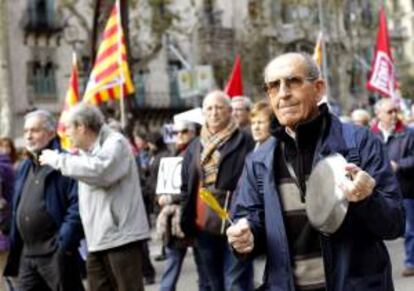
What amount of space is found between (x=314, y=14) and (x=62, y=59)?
45.3 feet

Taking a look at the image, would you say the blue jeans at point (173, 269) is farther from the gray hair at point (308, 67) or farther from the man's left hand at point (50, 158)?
the gray hair at point (308, 67)

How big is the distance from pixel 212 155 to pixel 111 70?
7175 mm

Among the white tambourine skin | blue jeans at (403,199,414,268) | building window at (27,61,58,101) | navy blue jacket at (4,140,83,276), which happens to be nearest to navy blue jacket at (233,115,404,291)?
the white tambourine skin

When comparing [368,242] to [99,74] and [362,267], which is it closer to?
[362,267]

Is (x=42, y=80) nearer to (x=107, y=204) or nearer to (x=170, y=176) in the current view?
(x=170, y=176)

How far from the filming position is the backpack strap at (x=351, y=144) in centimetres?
343

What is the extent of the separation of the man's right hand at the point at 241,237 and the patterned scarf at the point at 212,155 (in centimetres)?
351

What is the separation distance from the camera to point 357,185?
3.03 m

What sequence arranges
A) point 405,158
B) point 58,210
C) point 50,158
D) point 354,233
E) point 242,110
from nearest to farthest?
point 354,233 → point 50,158 → point 58,210 → point 242,110 → point 405,158

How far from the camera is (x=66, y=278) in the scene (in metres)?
6.43

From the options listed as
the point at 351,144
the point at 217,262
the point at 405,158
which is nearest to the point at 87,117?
the point at 217,262

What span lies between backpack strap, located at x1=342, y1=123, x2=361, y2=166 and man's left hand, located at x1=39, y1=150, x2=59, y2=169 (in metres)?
2.88

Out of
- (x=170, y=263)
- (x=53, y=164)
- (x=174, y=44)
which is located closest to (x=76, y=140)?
(x=53, y=164)

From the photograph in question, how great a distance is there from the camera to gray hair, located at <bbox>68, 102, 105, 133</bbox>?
247 inches
